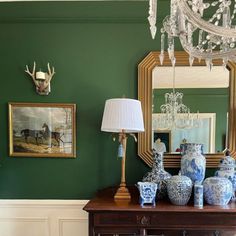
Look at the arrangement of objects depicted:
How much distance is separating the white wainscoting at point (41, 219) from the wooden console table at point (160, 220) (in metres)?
0.65

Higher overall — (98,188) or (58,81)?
(58,81)

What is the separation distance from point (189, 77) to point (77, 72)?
100 centimetres

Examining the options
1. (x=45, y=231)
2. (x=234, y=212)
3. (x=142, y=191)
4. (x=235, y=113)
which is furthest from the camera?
(x=45, y=231)

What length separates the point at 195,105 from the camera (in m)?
2.31

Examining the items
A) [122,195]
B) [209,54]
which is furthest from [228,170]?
[209,54]

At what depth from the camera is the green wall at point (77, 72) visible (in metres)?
2.35

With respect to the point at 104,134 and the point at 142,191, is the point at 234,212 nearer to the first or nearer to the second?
the point at 142,191

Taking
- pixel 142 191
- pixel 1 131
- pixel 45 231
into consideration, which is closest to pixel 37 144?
pixel 1 131

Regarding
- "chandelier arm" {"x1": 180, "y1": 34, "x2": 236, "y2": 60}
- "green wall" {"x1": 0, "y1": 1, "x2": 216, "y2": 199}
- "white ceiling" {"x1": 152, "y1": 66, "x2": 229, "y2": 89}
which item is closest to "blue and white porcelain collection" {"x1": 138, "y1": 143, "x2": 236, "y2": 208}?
"green wall" {"x1": 0, "y1": 1, "x2": 216, "y2": 199}

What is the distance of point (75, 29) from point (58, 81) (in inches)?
19.4

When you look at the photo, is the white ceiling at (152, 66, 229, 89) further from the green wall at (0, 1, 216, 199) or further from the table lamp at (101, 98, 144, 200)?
the table lamp at (101, 98, 144, 200)

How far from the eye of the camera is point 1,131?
240 cm

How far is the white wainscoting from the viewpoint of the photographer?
7.86 ft

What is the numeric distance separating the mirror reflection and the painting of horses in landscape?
2.49ft
